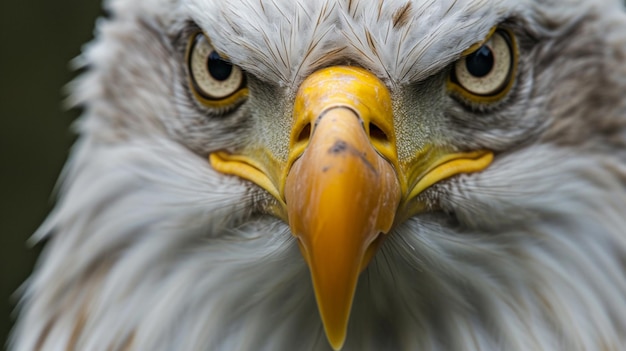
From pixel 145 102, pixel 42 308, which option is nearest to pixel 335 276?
pixel 145 102

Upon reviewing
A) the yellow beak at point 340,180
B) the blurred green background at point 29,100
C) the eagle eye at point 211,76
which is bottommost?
the yellow beak at point 340,180

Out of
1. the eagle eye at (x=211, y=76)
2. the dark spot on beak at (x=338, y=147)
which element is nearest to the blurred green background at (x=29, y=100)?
the eagle eye at (x=211, y=76)

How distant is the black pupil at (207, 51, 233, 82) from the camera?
1626mm

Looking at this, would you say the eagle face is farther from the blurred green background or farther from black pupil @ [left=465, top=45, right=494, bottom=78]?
the blurred green background

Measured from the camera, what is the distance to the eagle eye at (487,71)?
1572mm

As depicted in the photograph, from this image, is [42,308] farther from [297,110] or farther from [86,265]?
[297,110]

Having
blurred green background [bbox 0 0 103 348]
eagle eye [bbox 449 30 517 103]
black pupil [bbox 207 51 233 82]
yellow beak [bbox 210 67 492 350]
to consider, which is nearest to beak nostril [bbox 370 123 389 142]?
yellow beak [bbox 210 67 492 350]

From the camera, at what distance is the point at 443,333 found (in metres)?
1.62

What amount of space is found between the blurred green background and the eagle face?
195 cm

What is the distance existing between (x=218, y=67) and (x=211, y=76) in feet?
0.09

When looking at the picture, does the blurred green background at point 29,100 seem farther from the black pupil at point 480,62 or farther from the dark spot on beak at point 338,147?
the dark spot on beak at point 338,147

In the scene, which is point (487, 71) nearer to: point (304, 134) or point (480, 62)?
point (480, 62)

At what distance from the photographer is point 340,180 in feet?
4.30

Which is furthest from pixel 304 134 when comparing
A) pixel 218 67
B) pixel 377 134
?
pixel 218 67
